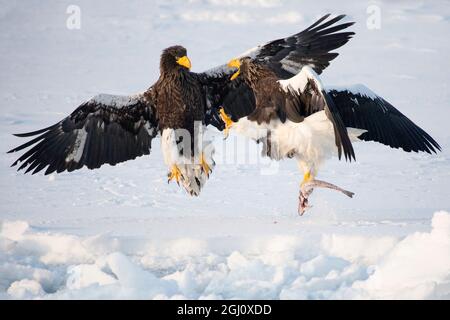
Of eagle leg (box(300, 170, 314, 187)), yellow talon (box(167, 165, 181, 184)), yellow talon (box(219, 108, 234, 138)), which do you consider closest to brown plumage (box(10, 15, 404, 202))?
yellow talon (box(167, 165, 181, 184))

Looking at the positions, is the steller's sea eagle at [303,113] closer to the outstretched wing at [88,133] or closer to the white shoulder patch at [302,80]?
the white shoulder patch at [302,80]

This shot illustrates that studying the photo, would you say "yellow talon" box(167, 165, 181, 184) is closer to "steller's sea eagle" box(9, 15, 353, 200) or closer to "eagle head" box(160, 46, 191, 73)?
"steller's sea eagle" box(9, 15, 353, 200)

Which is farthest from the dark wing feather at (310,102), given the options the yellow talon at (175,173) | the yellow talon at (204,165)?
the yellow talon at (175,173)

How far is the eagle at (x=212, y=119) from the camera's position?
8859 mm

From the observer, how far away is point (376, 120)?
930 centimetres

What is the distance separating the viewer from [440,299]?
26.5 feet

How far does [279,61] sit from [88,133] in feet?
6.55

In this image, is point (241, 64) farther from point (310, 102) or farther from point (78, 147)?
point (78, 147)

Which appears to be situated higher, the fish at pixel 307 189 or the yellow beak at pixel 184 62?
the yellow beak at pixel 184 62

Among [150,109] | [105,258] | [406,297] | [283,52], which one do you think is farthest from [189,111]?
[406,297]

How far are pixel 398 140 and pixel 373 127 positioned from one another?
304 mm

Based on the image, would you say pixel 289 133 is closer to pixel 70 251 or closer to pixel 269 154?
pixel 269 154

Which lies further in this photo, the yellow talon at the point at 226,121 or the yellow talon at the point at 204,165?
the yellow talon at the point at 204,165

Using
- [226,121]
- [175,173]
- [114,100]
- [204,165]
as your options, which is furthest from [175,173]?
[114,100]
